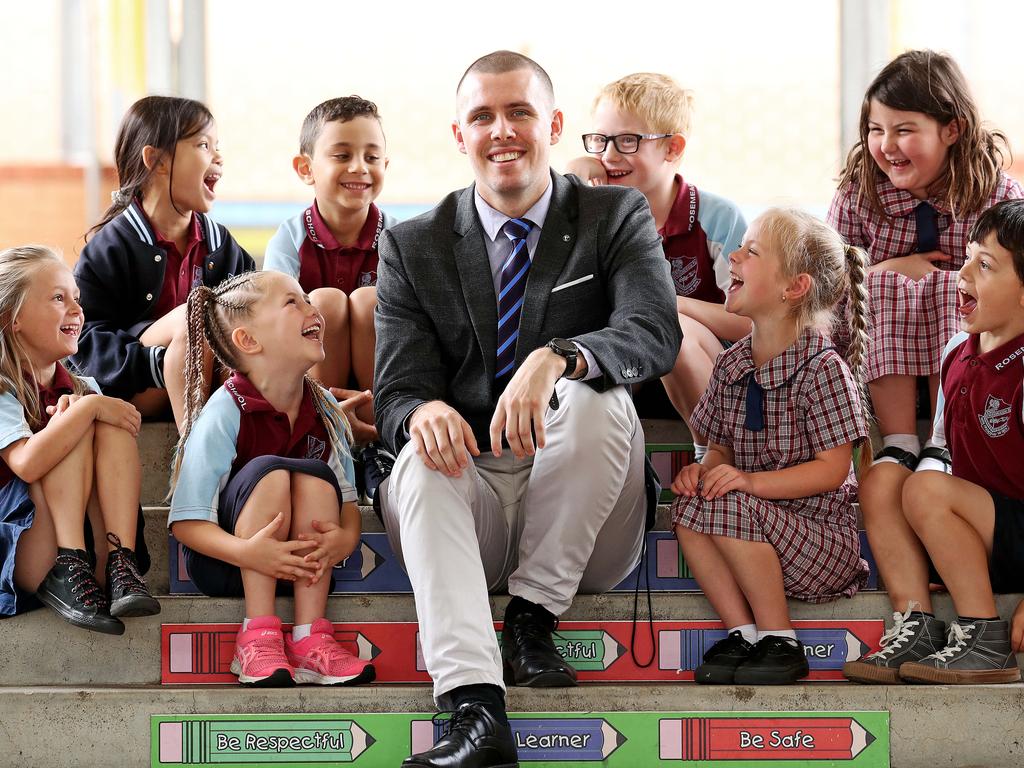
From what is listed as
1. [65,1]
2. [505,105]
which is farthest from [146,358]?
[65,1]

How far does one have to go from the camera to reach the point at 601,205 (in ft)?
7.26

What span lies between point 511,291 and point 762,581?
2.17 feet

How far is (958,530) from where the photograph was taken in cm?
202

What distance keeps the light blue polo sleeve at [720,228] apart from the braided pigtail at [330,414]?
95cm

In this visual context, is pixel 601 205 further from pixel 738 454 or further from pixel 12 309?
pixel 12 309

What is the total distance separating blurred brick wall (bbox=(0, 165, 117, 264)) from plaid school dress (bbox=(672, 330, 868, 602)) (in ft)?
9.67

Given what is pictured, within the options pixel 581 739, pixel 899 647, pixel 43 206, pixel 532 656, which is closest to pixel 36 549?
pixel 532 656

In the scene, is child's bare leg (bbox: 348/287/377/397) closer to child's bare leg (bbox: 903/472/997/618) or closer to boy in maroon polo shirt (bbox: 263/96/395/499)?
boy in maroon polo shirt (bbox: 263/96/395/499)

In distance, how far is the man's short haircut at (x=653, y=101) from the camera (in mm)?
2821

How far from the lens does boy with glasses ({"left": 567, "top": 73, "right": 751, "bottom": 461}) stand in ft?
9.08

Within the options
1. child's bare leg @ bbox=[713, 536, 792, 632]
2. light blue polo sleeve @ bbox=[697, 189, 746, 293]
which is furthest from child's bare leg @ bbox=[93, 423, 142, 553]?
light blue polo sleeve @ bbox=[697, 189, 746, 293]

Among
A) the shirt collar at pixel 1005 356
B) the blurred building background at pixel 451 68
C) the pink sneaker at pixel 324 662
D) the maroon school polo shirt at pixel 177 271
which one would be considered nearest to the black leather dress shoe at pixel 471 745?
the pink sneaker at pixel 324 662

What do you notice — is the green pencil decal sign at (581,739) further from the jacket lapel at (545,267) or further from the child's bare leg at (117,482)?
the jacket lapel at (545,267)

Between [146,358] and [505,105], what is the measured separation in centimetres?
A: 94
